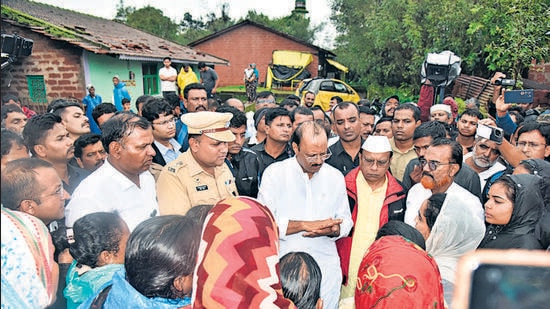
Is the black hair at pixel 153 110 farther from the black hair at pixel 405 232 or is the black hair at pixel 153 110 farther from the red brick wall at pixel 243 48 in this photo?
the red brick wall at pixel 243 48

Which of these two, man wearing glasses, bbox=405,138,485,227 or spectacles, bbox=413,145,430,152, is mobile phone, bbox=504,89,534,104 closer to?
spectacles, bbox=413,145,430,152

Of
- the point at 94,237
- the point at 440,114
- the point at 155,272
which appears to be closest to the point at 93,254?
the point at 94,237

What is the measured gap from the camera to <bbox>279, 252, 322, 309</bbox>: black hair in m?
1.62

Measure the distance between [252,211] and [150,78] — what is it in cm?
1451

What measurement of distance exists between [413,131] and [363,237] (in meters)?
1.67

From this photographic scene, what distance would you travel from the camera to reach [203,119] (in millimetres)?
2721

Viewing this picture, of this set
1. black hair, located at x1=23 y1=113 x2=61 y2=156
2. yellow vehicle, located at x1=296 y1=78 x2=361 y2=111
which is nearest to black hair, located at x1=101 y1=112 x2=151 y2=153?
black hair, located at x1=23 y1=113 x2=61 y2=156

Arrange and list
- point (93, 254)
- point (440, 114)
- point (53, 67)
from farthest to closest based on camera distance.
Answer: point (53, 67), point (440, 114), point (93, 254)

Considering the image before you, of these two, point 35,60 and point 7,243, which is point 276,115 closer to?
point 7,243

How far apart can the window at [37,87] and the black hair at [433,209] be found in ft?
36.2

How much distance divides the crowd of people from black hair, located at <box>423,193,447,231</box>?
0.01 meters

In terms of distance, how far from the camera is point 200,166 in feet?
9.04

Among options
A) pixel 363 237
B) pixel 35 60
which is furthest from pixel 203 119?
pixel 35 60

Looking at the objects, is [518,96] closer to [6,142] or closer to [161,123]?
[161,123]
